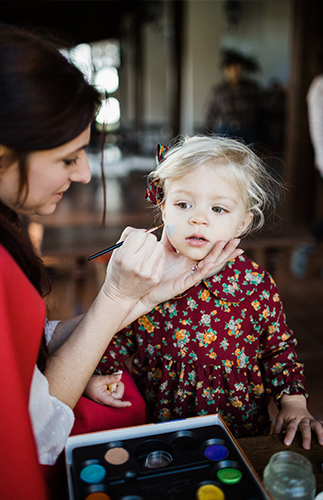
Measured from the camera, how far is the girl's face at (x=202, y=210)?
1.03 m

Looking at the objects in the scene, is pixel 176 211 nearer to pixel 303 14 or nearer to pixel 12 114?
pixel 12 114

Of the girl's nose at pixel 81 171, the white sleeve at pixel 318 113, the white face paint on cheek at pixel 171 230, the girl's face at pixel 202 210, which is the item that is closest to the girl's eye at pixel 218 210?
the girl's face at pixel 202 210

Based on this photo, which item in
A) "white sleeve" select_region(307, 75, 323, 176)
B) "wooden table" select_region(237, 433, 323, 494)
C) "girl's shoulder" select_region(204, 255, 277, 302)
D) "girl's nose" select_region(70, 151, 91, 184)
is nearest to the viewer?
"wooden table" select_region(237, 433, 323, 494)

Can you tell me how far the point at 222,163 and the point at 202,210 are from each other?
0.45 feet

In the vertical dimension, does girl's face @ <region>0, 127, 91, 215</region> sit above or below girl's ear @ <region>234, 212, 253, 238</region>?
above

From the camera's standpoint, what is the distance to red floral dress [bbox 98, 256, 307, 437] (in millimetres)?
1079

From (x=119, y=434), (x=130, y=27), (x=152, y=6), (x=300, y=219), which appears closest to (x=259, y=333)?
(x=119, y=434)

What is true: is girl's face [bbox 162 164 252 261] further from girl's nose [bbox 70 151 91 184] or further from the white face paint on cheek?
girl's nose [bbox 70 151 91 184]

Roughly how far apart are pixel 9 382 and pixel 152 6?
9.31 m

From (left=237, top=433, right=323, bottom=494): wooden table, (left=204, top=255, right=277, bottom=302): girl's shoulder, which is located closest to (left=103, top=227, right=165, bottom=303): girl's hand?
(left=204, top=255, right=277, bottom=302): girl's shoulder

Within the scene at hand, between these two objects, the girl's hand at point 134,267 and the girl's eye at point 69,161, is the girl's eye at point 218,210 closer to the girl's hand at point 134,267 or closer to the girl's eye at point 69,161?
the girl's hand at point 134,267

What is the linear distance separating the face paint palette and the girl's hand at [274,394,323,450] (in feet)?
0.55

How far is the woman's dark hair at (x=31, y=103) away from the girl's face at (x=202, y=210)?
324 mm

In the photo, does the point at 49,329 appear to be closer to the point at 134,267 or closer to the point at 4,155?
the point at 134,267
